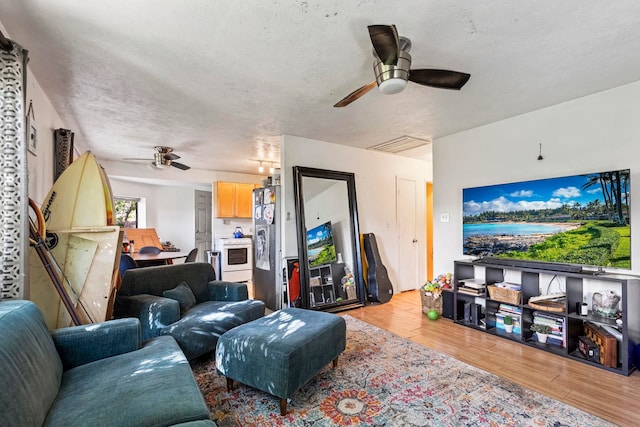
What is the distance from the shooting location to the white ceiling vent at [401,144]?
4336mm

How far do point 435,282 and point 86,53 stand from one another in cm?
421

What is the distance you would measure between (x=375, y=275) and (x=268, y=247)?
5.47 ft

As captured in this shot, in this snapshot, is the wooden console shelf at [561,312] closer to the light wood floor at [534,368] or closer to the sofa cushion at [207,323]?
the light wood floor at [534,368]

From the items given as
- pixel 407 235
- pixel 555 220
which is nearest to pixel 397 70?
pixel 555 220

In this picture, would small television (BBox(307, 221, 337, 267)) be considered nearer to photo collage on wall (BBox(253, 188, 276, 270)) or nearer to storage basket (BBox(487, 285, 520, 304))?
photo collage on wall (BBox(253, 188, 276, 270))

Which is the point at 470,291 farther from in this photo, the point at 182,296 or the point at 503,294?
the point at 182,296

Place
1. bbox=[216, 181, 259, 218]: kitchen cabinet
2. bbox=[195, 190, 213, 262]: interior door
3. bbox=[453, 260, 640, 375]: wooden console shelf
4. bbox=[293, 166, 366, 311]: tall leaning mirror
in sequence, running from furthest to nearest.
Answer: bbox=[195, 190, 213, 262]: interior door, bbox=[216, 181, 259, 218]: kitchen cabinet, bbox=[293, 166, 366, 311]: tall leaning mirror, bbox=[453, 260, 640, 375]: wooden console shelf

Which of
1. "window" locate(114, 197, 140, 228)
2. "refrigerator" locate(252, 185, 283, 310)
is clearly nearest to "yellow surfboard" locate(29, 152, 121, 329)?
"refrigerator" locate(252, 185, 283, 310)

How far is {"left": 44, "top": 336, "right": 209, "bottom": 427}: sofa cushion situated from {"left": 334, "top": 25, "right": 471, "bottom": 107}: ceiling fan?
80.5 inches

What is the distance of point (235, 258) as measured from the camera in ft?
20.9

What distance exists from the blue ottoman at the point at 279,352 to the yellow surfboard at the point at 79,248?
105 centimetres

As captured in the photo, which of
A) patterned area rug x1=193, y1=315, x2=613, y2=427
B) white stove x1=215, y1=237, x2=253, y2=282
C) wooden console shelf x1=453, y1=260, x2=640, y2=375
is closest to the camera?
patterned area rug x1=193, y1=315, x2=613, y2=427

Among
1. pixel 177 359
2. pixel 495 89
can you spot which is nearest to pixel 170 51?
pixel 177 359

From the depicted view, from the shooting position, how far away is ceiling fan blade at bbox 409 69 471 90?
6.75 feet
